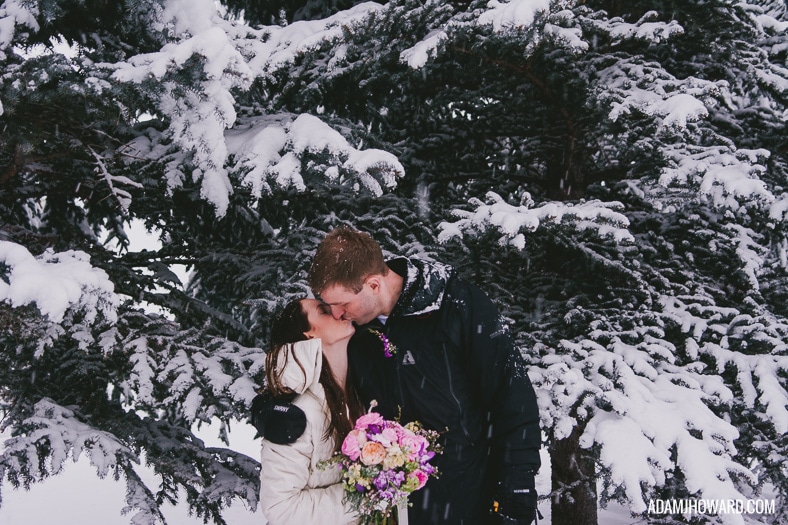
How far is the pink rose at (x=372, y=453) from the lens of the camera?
2.19 metres

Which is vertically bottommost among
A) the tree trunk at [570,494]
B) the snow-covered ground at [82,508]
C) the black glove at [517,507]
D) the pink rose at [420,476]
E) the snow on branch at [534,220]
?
the snow-covered ground at [82,508]

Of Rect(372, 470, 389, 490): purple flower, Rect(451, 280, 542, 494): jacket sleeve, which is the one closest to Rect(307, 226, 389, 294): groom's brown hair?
Rect(451, 280, 542, 494): jacket sleeve

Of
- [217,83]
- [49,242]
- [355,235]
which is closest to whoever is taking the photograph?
[355,235]

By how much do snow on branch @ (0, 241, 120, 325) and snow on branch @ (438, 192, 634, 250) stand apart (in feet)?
7.19

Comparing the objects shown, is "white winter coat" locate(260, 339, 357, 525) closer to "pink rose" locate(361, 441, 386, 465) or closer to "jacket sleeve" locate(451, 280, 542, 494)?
"pink rose" locate(361, 441, 386, 465)

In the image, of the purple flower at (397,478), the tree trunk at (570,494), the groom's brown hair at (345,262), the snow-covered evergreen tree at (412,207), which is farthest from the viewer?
the tree trunk at (570,494)

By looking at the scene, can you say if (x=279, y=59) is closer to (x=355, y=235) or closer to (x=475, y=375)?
(x=355, y=235)

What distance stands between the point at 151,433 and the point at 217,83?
10.3 feet

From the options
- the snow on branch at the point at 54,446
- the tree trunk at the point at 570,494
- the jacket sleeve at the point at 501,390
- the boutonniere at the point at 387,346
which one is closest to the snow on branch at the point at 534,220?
the jacket sleeve at the point at 501,390

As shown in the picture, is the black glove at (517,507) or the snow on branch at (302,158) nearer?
the black glove at (517,507)

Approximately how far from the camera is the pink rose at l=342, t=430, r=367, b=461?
88.1 inches

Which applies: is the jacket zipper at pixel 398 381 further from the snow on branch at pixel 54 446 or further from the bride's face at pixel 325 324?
the snow on branch at pixel 54 446

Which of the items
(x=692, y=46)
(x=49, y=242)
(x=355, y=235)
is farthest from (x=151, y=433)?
(x=692, y=46)

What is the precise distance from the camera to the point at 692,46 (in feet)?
16.2
